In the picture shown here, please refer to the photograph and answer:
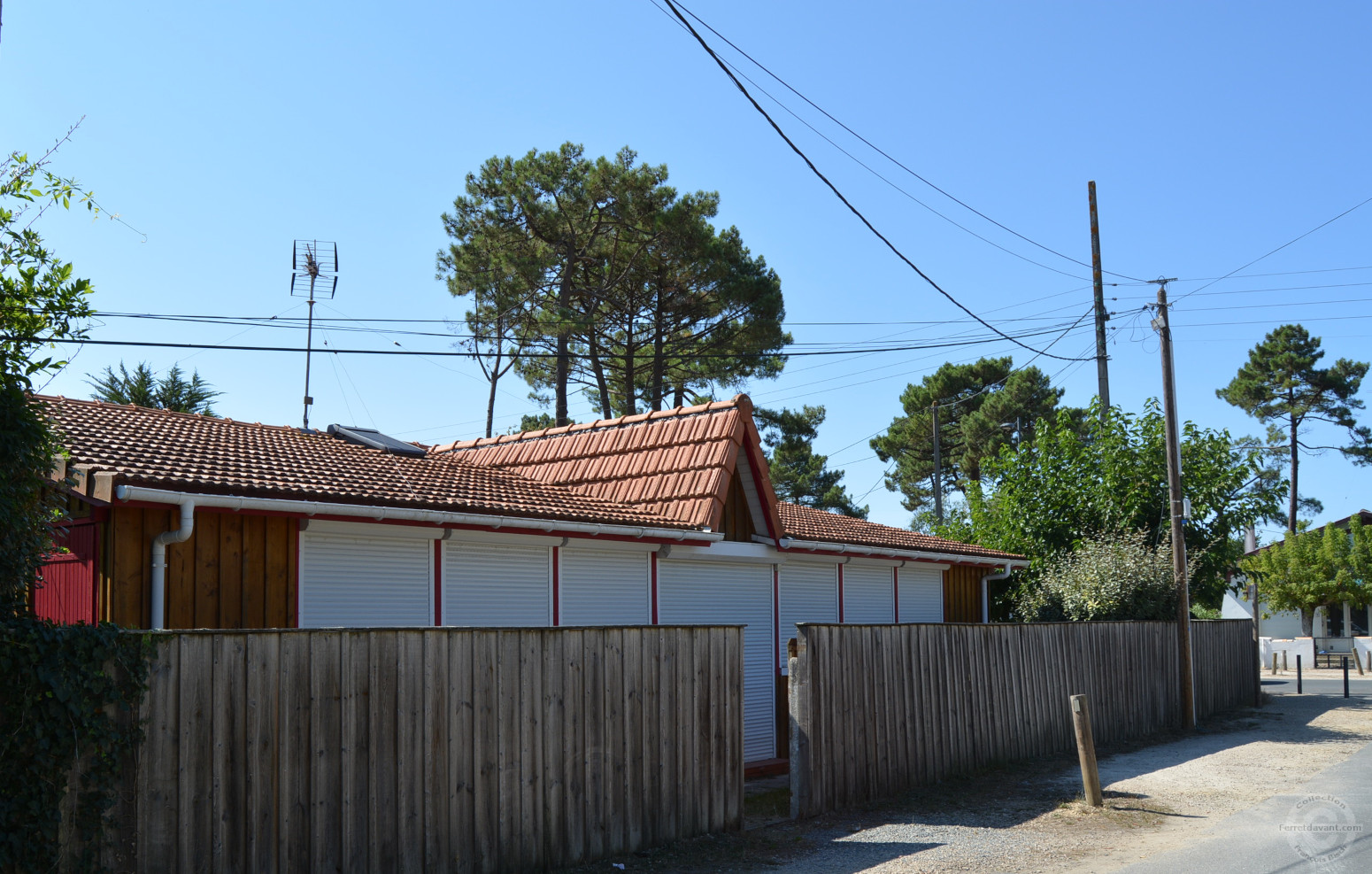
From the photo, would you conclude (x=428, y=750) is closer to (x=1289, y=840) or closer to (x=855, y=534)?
(x=1289, y=840)

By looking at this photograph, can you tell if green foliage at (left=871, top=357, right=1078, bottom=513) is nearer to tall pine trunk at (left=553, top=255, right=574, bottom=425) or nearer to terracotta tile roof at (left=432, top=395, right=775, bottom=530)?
tall pine trunk at (left=553, top=255, right=574, bottom=425)

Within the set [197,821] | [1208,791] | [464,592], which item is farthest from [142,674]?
[1208,791]

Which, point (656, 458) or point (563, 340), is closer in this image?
point (656, 458)

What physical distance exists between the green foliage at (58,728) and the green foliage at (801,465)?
96.5ft

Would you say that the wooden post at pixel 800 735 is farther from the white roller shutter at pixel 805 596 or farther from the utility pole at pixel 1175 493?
the utility pole at pixel 1175 493

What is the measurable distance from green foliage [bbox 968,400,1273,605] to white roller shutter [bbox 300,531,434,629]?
48.1 feet

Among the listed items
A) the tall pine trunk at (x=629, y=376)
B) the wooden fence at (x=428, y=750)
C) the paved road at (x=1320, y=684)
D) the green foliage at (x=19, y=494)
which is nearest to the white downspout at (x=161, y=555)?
the wooden fence at (x=428, y=750)

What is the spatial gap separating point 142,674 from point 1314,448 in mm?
62167

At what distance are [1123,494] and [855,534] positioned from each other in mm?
7205

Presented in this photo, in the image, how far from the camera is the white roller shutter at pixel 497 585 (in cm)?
1078

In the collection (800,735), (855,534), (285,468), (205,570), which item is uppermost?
(285,468)

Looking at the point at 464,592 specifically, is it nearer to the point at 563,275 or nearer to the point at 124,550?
the point at 124,550

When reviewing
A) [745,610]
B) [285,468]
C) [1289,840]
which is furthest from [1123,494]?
[285,468]

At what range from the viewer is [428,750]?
7.26 m
